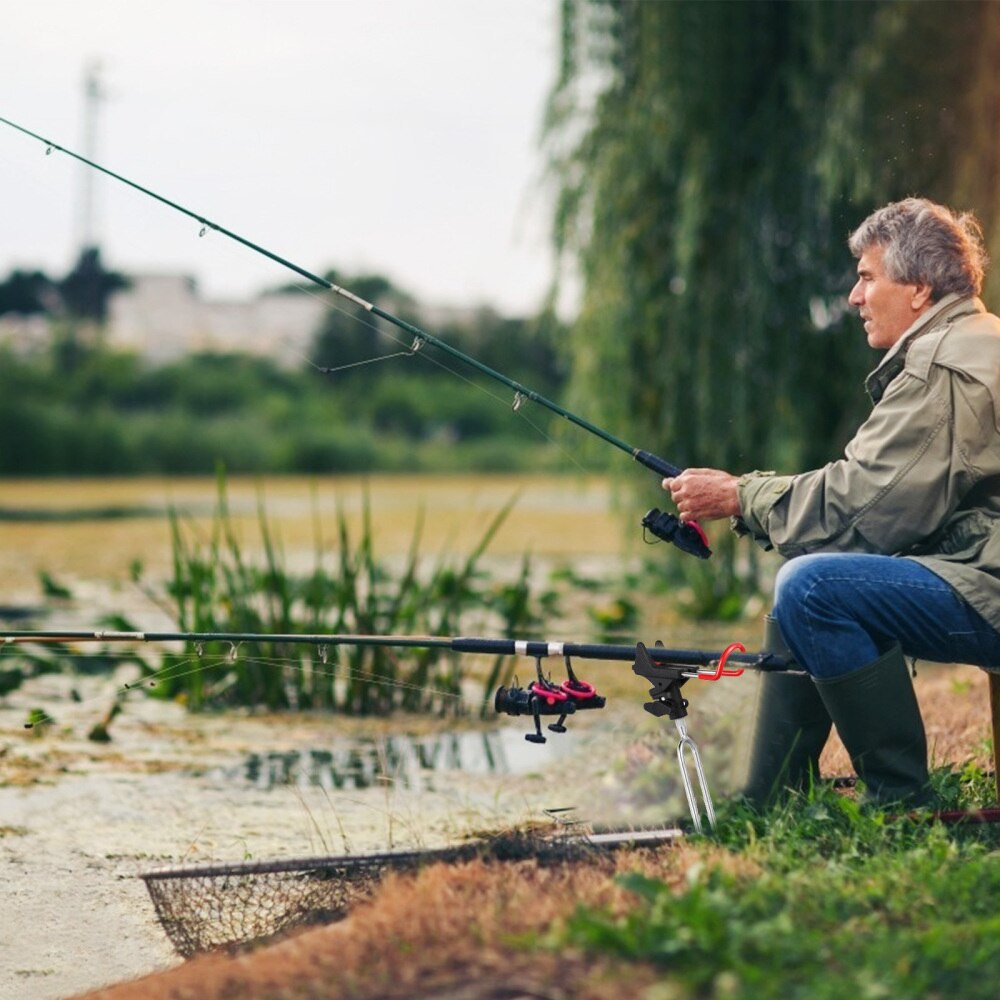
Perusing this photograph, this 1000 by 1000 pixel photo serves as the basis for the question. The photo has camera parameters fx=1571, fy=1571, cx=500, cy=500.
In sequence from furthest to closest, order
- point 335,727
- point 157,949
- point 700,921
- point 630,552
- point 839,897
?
point 630,552
point 335,727
point 157,949
point 839,897
point 700,921

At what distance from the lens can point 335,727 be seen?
5.71m

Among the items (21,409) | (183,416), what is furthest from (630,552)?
(183,416)

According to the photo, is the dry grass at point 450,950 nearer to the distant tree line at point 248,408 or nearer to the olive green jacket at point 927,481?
the olive green jacket at point 927,481

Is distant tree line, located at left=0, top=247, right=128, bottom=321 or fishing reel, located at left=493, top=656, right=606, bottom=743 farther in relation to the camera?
distant tree line, located at left=0, top=247, right=128, bottom=321

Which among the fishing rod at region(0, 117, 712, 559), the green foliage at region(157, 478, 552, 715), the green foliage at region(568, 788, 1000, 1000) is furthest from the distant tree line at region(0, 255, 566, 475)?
the green foliage at region(568, 788, 1000, 1000)

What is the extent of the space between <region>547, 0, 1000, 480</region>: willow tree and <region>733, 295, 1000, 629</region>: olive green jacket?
390 centimetres

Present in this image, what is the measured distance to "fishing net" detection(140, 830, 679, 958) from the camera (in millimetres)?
2850

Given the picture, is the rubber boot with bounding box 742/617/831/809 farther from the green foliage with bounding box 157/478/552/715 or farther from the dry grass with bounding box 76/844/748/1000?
the green foliage with bounding box 157/478/552/715

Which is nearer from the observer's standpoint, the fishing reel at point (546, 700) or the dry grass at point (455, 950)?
the dry grass at point (455, 950)

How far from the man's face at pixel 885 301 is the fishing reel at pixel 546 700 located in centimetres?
91

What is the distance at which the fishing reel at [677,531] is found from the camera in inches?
125

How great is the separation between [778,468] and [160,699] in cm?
336

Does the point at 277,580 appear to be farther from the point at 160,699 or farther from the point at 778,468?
the point at 778,468

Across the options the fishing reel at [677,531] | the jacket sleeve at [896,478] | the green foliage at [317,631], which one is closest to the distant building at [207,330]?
the green foliage at [317,631]
